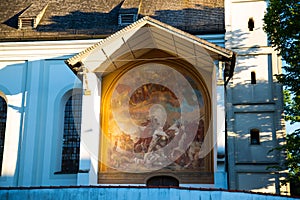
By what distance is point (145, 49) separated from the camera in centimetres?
1628

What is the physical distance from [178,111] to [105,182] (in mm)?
3517

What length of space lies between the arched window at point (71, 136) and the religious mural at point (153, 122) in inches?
82.5

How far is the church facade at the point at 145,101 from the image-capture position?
594 inches

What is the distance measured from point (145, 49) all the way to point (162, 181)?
4.68m

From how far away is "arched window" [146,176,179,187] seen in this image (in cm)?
1545

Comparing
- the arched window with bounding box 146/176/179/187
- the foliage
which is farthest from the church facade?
the foliage

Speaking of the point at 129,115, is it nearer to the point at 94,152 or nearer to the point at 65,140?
the point at 94,152

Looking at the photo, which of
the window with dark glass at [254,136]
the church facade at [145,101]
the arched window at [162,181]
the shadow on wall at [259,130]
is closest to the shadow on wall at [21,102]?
the church facade at [145,101]

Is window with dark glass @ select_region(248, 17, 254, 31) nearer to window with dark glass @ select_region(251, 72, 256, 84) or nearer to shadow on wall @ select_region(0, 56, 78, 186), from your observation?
window with dark glass @ select_region(251, 72, 256, 84)

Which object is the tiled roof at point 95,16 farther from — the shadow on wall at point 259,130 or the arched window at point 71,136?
the shadow on wall at point 259,130

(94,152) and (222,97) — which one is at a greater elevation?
(222,97)

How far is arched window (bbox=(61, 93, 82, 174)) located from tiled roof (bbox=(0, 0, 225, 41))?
2717 mm

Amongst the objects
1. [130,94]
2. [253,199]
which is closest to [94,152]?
[130,94]

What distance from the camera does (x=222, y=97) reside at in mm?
14305
